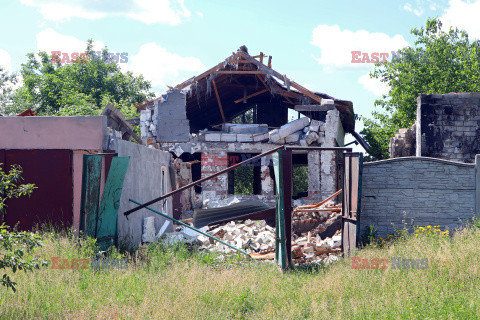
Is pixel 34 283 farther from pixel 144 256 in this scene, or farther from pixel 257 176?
pixel 257 176

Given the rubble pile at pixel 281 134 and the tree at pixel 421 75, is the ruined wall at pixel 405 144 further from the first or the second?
the tree at pixel 421 75

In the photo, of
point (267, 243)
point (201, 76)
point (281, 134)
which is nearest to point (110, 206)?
point (267, 243)

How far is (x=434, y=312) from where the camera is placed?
16.7 feet

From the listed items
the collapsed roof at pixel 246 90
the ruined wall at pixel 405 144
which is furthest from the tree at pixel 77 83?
the ruined wall at pixel 405 144

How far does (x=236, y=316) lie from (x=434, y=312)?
2150 millimetres

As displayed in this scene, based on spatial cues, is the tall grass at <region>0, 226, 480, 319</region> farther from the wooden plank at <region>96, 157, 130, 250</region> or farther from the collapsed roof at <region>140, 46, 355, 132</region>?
the collapsed roof at <region>140, 46, 355, 132</region>

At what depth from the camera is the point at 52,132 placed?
28.6 feet

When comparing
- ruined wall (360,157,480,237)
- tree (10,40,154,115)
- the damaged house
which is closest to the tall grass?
ruined wall (360,157,480,237)

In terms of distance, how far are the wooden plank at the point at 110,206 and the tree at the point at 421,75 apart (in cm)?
1741

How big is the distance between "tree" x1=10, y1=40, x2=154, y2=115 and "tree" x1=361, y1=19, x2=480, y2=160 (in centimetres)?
1681

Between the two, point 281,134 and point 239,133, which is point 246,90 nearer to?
point 239,133

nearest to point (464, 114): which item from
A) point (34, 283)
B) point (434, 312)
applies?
point (434, 312)

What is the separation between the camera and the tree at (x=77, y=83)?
31.9m

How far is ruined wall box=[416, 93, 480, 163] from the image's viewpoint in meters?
11.7
